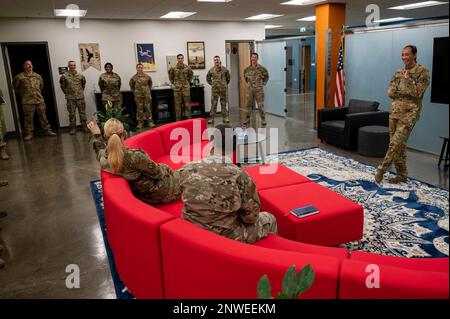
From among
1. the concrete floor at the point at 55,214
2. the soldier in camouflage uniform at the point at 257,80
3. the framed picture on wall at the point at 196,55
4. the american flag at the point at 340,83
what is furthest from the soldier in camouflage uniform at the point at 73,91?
the american flag at the point at 340,83

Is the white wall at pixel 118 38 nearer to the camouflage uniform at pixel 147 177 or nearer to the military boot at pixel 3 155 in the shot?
the military boot at pixel 3 155

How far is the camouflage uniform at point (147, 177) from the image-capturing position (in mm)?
3109

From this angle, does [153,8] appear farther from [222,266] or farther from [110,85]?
[222,266]

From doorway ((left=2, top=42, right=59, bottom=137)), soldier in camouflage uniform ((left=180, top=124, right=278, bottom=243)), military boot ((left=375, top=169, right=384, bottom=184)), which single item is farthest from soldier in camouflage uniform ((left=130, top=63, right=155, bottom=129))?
soldier in camouflage uniform ((left=180, top=124, right=278, bottom=243))

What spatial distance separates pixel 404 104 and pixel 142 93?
708cm

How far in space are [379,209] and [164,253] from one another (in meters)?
2.93

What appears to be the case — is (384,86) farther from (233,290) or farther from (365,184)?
(233,290)

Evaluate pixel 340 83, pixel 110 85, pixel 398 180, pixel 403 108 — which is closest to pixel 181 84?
pixel 110 85

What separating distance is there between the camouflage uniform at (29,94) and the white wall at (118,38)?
0.59 metres

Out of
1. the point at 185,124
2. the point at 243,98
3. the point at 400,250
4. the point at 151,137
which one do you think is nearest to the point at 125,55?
the point at 243,98

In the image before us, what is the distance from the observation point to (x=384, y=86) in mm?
7258

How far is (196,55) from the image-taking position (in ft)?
37.8

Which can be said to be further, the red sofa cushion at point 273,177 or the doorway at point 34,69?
the doorway at point 34,69

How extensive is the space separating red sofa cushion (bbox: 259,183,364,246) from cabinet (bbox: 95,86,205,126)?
25.4 ft
